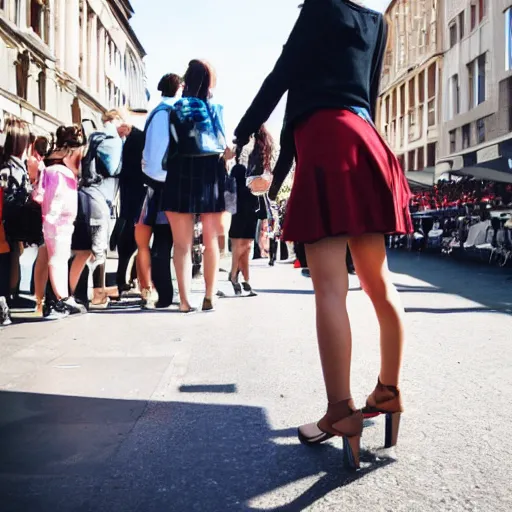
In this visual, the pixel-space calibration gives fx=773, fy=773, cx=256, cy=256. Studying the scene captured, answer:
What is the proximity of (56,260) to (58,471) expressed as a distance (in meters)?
3.85

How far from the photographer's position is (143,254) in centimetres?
709

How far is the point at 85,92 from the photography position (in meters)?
35.1

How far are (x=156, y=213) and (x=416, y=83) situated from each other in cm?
3833

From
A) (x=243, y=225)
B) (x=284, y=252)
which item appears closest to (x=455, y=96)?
(x=284, y=252)

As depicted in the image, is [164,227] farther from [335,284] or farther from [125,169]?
[335,284]

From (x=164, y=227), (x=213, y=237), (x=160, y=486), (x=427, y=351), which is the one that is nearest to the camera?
(x=160, y=486)

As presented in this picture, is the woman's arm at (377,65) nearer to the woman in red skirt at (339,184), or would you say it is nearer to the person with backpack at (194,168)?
the woman in red skirt at (339,184)

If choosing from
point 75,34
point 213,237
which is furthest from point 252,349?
point 75,34

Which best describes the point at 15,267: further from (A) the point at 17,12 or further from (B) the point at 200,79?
(A) the point at 17,12

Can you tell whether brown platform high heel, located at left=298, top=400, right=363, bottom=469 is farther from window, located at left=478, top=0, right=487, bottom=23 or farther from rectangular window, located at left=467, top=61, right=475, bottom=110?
rectangular window, located at left=467, top=61, right=475, bottom=110

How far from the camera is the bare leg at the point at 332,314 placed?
2.45 meters

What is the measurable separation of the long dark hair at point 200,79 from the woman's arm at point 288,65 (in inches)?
149

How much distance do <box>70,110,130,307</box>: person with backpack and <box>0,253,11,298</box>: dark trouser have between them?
0.58 meters

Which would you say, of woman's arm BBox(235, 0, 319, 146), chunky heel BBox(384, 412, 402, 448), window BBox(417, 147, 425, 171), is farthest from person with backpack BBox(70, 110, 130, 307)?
window BBox(417, 147, 425, 171)
